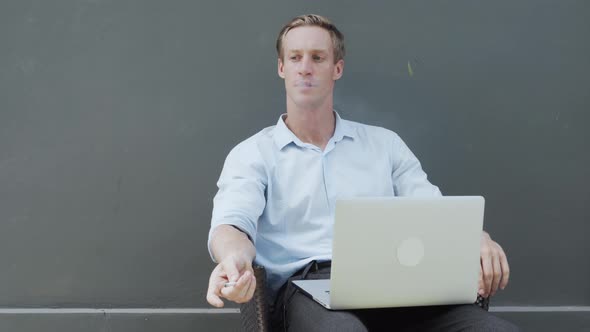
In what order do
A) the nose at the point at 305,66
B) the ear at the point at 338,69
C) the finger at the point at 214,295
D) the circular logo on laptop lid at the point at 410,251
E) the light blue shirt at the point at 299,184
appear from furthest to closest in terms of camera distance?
the ear at the point at 338,69 → the nose at the point at 305,66 → the light blue shirt at the point at 299,184 → the circular logo on laptop lid at the point at 410,251 → the finger at the point at 214,295

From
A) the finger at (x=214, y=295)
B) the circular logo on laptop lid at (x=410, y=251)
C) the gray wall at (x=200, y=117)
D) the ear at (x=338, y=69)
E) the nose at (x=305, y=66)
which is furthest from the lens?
the gray wall at (x=200, y=117)

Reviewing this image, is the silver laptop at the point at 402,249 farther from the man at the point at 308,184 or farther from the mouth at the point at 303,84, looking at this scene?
the mouth at the point at 303,84

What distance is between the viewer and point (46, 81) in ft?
9.21

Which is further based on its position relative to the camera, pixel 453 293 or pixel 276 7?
pixel 276 7

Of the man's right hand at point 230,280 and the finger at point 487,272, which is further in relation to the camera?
the finger at point 487,272

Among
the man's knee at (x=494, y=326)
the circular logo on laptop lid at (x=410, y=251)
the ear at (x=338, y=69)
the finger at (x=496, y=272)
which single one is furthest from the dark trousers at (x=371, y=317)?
the ear at (x=338, y=69)

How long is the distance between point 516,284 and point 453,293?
1.24 metres

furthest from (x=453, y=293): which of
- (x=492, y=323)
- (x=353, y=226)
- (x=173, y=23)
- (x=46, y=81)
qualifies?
(x=46, y=81)

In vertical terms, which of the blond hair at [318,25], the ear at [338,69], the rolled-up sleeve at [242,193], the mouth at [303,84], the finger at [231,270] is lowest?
the finger at [231,270]

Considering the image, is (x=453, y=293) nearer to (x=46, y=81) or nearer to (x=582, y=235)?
(x=582, y=235)

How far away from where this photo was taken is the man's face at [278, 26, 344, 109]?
7.98ft

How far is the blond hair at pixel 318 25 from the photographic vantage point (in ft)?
8.17

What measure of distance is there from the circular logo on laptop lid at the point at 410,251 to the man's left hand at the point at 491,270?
1.23 ft

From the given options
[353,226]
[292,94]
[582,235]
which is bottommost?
[582,235]
